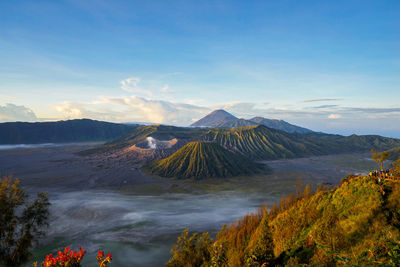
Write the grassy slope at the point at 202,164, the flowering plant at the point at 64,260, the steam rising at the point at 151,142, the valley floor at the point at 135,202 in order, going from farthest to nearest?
1. the steam rising at the point at 151,142
2. the grassy slope at the point at 202,164
3. the valley floor at the point at 135,202
4. the flowering plant at the point at 64,260

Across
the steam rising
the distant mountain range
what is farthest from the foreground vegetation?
the distant mountain range

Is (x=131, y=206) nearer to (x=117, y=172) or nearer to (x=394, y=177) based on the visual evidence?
(x=117, y=172)

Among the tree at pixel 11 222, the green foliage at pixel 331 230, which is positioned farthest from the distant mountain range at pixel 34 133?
the green foliage at pixel 331 230

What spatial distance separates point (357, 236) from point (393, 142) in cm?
18771

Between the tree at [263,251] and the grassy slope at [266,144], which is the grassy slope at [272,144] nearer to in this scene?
the grassy slope at [266,144]

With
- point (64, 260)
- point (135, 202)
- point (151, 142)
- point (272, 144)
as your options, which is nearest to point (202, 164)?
point (135, 202)

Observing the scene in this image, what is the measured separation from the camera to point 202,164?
227 ft

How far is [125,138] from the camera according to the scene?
160 metres

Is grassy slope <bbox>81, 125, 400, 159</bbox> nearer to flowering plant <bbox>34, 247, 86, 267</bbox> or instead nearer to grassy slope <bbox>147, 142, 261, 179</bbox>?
grassy slope <bbox>147, 142, 261, 179</bbox>

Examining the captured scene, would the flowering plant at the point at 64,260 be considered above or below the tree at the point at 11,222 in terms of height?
above

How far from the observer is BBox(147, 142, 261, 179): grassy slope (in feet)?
217

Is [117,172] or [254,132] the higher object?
[254,132]

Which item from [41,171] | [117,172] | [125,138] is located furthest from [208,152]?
[125,138]

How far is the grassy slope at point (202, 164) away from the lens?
66.2 metres
